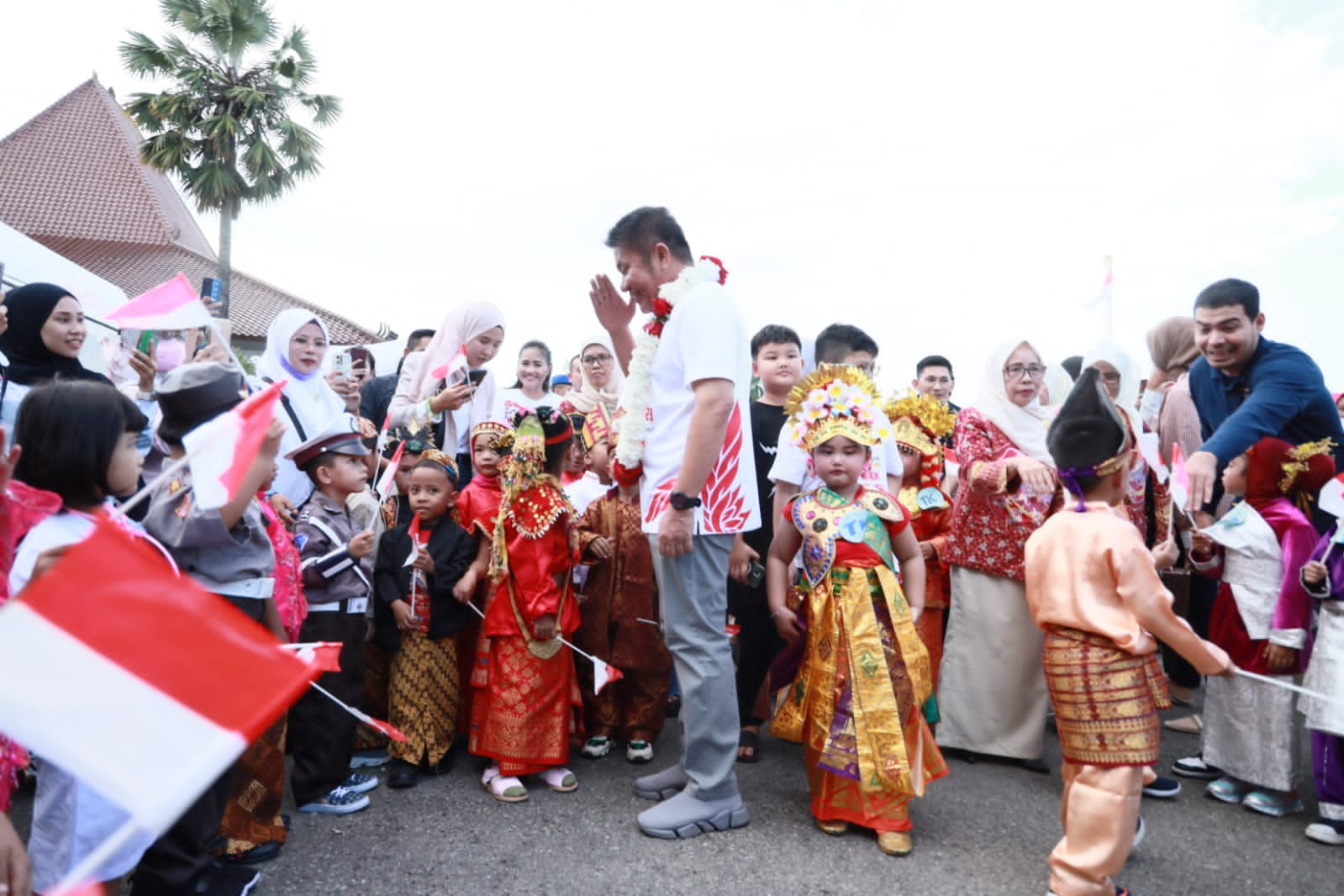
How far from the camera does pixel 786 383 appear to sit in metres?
4.39

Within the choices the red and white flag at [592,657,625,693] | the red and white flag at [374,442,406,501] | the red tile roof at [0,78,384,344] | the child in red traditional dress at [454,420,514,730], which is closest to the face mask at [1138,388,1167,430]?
the red and white flag at [592,657,625,693]

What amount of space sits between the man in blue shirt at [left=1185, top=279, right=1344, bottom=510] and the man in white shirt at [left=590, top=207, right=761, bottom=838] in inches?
73.3

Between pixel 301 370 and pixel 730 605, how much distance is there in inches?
97.4

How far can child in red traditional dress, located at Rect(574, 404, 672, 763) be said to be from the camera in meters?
4.02

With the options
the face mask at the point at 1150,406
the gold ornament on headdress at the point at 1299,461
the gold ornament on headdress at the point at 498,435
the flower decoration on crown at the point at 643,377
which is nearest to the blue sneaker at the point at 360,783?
the gold ornament on headdress at the point at 498,435

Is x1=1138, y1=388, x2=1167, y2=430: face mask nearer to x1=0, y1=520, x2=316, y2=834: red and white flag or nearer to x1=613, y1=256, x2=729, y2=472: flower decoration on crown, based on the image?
x1=613, y1=256, x2=729, y2=472: flower decoration on crown

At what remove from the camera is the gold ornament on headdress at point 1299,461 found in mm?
3615

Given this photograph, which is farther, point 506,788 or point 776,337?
point 776,337

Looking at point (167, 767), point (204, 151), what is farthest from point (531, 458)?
point (204, 151)

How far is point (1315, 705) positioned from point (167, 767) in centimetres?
385

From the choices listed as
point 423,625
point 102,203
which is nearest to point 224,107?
point 102,203

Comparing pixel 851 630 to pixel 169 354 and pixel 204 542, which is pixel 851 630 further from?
pixel 169 354

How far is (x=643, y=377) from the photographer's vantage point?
3457mm

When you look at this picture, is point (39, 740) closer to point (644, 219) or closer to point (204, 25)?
point (644, 219)
